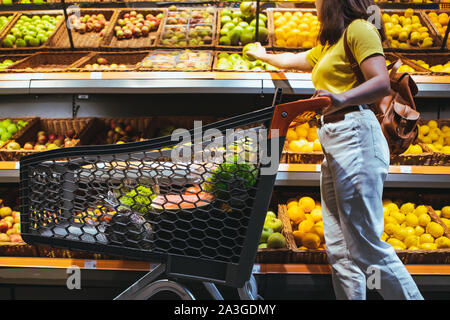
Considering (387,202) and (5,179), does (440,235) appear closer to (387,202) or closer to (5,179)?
(387,202)

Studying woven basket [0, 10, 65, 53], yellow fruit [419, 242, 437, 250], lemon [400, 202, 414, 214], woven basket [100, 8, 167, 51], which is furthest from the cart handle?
woven basket [0, 10, 65, 53]

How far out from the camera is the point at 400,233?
2.07 m

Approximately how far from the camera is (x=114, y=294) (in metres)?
2.01

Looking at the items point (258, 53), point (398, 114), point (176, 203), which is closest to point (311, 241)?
point (398, 114)

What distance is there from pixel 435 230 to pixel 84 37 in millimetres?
2633

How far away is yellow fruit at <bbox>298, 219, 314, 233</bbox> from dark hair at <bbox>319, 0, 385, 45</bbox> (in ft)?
3.42

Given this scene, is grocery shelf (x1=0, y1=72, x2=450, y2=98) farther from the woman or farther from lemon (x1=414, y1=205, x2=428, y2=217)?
lemon (x1=414, y1=205, x2=428, y2=217)

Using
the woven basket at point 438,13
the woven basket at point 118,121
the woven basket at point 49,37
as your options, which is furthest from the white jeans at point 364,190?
the woven basket at point 49,37

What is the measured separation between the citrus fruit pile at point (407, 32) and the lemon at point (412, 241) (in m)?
1.32

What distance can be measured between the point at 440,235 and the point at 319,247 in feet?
2.13

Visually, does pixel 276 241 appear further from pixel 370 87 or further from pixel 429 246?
pixel 370 87

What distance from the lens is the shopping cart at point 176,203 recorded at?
1033mm
